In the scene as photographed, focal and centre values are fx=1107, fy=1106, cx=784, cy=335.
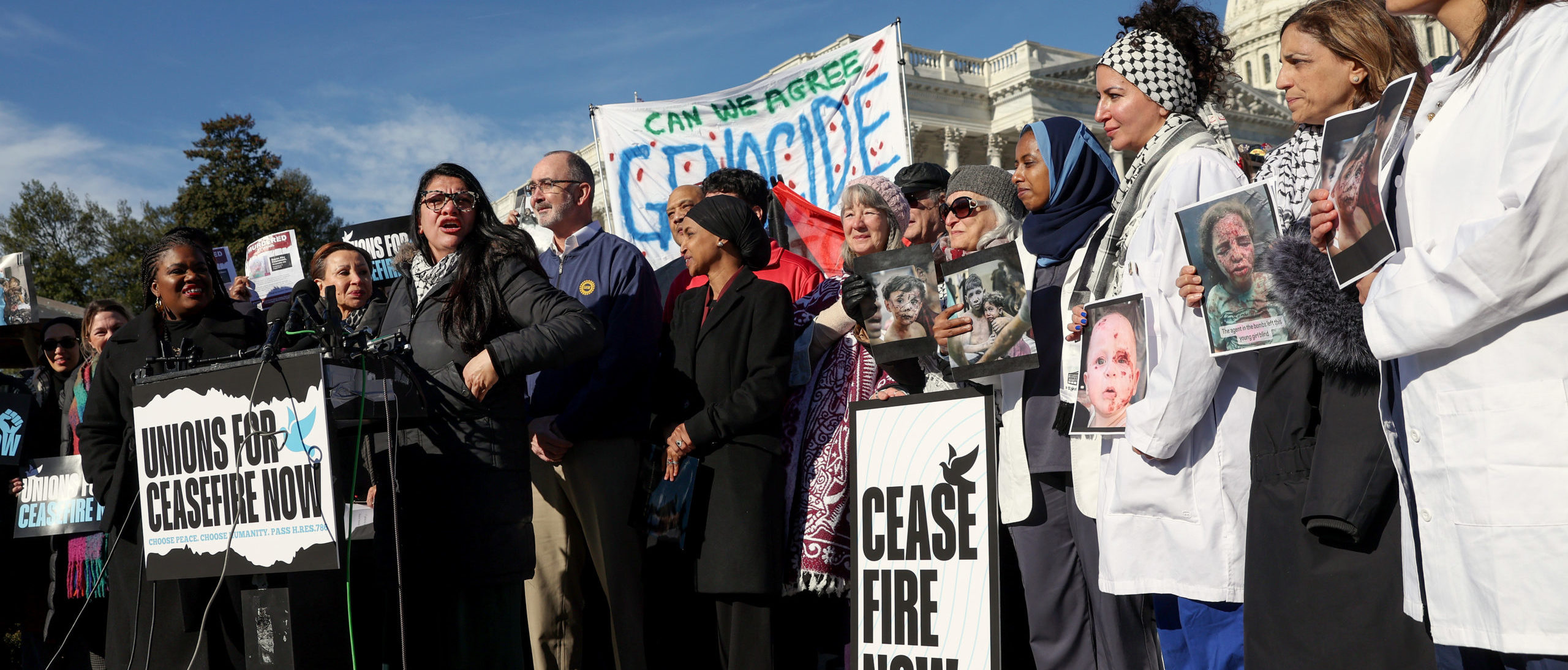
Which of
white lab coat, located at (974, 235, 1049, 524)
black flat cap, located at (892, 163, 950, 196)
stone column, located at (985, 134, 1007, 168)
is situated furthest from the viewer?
stone column, located at (985, 134, 1007, 168)

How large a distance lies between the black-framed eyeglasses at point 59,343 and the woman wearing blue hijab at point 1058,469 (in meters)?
6.36

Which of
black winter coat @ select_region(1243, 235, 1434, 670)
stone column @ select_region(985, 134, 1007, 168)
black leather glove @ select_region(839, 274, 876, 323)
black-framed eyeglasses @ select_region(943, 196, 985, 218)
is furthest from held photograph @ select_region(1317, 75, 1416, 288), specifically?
stone column @ select_region(985, 134, 1007, 168)

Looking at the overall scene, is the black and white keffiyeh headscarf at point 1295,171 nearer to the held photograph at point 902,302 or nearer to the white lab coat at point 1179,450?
the white lab coat at point 1179,450

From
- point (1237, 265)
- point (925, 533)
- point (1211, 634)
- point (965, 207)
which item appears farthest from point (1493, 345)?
point (965, 207)

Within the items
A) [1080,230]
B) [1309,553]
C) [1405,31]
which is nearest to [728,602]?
[1080,230]

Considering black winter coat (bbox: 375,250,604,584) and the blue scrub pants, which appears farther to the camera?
black winter coat (bbox: 375,250,604,584)

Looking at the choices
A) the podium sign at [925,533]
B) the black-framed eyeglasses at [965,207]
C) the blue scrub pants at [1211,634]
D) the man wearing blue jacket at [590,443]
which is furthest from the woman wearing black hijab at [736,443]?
the blue scrub pants at [1211,634]

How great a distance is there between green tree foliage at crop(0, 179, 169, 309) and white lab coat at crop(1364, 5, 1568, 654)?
3586cm

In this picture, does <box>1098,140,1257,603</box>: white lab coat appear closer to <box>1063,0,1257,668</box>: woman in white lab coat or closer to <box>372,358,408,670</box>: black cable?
<box>1063,0,1257,668</box>: woman in white lab coat

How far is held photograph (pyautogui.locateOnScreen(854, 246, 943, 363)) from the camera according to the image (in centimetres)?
362

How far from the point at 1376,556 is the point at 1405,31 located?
1.30m

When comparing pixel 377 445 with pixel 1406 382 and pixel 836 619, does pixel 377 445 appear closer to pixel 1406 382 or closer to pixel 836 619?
pixel 836 619

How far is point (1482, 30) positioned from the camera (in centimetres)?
199

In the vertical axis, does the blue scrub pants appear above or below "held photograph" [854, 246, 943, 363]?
below
